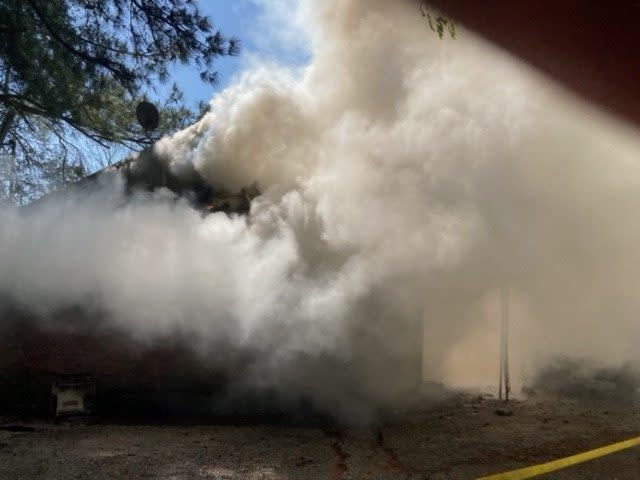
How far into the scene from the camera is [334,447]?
11.7ft

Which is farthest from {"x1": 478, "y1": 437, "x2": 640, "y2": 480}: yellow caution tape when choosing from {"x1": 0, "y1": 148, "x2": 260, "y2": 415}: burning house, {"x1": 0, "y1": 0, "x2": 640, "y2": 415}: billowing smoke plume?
{"x1": 0, "y1": 148, "x2": 260, "y2": 415}: burning house

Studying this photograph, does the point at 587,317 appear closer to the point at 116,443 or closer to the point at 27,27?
the point at 116,443

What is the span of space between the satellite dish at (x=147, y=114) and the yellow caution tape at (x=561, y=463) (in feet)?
20.0

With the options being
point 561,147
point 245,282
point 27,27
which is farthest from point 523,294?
point 27,27

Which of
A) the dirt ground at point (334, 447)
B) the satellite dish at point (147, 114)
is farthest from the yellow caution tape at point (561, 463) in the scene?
the satellite dish at point (147, 114)

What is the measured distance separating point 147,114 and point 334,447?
549cm

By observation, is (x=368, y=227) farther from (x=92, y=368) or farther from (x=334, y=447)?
(x=92, y=368)

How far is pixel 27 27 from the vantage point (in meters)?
5.15

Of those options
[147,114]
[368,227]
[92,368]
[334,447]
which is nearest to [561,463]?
[334,447]

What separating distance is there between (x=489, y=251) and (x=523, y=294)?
134cm

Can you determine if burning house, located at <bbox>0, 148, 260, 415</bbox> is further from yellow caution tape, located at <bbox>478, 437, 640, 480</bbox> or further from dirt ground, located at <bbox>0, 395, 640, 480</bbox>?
yellow caution tape, located at <bbox>478, 437, 640, 480</bbox>

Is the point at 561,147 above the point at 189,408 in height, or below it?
above

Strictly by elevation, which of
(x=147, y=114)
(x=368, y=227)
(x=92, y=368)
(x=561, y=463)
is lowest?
(x=561, y=463)

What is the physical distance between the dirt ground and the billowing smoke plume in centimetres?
68
